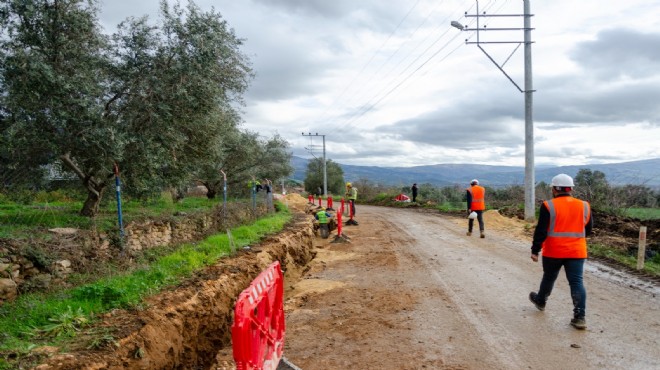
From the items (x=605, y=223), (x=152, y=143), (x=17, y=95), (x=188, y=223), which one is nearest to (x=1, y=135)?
(x=17, y=95)

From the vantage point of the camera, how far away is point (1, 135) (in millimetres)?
7738

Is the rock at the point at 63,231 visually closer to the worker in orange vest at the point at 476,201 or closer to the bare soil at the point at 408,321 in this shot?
the bare soil at the point at 408,321

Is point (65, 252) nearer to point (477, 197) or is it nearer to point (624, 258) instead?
point (477, 197)

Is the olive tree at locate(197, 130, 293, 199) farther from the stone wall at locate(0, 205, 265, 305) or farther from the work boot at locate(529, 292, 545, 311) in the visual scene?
the work boot at locate(529, 292, 545, 311)

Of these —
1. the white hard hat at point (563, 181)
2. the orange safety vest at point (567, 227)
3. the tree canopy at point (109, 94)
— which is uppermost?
the tree canopy at point (109, 94)

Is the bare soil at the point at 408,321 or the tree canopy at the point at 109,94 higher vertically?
the tree canopy at the point at 109,94

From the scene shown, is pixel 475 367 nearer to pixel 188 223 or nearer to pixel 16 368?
pixel 16 368

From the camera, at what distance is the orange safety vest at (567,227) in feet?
18.2

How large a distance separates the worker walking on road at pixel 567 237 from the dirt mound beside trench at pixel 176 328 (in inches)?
175

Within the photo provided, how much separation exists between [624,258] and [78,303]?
10.8 meters

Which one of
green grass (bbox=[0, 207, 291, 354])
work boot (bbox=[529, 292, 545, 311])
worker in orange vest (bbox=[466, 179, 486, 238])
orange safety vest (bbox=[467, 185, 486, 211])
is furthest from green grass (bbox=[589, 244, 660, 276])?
green grass (bbox=[0, 207, 291, 354])

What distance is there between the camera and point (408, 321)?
588 cm

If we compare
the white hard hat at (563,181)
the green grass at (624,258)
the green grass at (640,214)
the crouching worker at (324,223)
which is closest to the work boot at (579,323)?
the white hard hat at (563,181)

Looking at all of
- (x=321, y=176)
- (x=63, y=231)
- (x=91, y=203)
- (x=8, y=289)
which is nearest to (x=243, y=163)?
(x=91, y=203)
